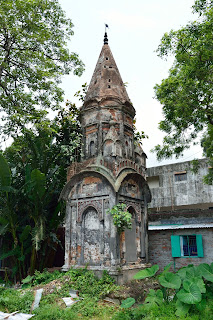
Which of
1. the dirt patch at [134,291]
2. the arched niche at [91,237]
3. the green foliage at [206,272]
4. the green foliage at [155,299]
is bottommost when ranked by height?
the dirt patch at [134,291]

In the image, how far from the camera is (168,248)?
42.8 feet

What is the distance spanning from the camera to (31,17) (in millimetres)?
11641


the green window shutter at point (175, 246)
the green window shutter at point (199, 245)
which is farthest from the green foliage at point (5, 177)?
the green window shutter at point (199, 245)

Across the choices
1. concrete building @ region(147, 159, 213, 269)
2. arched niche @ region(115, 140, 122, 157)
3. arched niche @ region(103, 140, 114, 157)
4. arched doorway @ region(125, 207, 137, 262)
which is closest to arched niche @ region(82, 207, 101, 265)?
arched doorway @ region(125, 207, 137, 262)

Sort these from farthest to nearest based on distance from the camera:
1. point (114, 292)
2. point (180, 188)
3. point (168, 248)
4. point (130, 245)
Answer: point (180, 188) < point (168, 248) < point (130, 245) < point (114, 292)

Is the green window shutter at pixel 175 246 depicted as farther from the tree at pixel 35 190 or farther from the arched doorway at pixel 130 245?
the tree at pixel 35 190

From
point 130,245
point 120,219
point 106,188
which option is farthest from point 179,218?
point 120,219

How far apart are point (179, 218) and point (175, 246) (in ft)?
14.2

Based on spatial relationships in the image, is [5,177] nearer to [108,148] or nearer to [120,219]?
[108,148]

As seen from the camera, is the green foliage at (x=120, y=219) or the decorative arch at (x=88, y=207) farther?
the decorative arch at (x=88, y=207)

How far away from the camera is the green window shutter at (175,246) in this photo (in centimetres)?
1265

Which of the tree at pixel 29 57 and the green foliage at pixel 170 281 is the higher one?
the tree at pixel 29 57

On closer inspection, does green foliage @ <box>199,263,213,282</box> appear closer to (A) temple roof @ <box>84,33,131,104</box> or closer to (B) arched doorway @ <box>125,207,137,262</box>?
(B) arched doorway @ <box>125,207,137,262</box>

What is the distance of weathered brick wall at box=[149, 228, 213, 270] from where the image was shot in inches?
485
